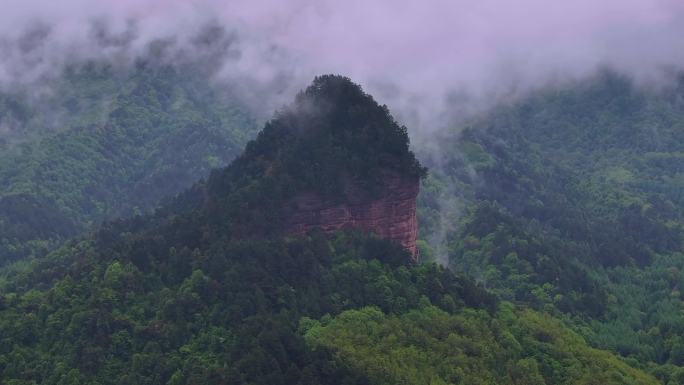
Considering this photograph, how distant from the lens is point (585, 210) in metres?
151

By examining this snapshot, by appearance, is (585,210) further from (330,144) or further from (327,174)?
(327,174)

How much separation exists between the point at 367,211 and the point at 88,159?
103 metres

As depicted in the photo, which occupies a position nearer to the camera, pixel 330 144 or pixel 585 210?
pixel 330 144

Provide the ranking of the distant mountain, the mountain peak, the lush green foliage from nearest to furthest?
the lush green foliage, the mountain peak, the distant mountain

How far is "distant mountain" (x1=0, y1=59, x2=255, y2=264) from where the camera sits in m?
149

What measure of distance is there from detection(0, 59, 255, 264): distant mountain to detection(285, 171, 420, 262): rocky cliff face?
6266 cm

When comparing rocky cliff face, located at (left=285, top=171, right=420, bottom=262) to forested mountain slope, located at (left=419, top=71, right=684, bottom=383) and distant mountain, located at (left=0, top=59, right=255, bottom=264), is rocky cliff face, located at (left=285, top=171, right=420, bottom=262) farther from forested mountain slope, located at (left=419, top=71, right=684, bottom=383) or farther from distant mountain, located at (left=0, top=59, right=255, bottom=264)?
distant mountain, located at (left=0, top=59, right=255, bottom=264)

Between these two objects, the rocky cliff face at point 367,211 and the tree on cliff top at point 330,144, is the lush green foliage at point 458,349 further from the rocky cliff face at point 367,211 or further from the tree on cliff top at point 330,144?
the tree on cliff top at point 330,144

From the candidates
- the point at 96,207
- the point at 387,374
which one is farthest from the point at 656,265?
the point at 96,207

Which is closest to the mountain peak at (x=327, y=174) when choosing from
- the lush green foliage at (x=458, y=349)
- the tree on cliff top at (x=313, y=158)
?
the tree on cliff top at (x=313, y=158)

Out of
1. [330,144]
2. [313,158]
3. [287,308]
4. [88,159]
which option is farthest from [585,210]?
[287,308]

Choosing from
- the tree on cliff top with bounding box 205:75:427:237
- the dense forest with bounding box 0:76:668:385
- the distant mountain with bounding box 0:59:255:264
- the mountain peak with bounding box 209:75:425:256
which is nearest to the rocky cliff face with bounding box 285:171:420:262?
the mountain peak with bounding box 209:75:425:256

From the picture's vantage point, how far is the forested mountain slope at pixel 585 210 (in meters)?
104

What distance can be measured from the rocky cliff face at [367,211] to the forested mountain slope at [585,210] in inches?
750
